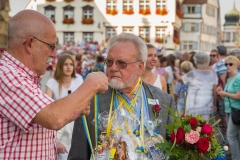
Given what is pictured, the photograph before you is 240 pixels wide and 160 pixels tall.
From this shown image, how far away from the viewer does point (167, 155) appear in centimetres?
338

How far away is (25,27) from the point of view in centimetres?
277

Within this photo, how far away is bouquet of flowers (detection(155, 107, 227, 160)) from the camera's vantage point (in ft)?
11.2

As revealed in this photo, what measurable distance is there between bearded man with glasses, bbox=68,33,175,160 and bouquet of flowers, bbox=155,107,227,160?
20cm

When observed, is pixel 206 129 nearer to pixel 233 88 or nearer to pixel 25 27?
pixel 25 27

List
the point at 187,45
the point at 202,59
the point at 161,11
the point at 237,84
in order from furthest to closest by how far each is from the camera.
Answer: the point at 187,45 → the point at 161,11 → the point at 202,59 → the point at 237,84

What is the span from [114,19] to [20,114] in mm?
50730

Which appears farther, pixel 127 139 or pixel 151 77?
pixel 151 77

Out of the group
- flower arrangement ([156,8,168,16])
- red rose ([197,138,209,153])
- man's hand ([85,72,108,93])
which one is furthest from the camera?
flower arrangement ([156,8,168,16])

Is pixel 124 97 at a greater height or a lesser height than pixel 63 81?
greater

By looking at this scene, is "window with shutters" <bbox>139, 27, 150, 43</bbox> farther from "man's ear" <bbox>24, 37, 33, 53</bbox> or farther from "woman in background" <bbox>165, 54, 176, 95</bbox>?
"man's ear" <bbox>24, 37, 33, 53</bbox>

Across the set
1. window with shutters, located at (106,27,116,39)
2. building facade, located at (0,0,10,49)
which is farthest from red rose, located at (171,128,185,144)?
window with shutters, located at (106,27,116,39)

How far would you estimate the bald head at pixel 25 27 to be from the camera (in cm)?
275

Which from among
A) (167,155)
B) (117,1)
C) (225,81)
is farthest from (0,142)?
(117,1)

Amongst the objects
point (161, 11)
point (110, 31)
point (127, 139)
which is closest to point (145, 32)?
point (161, 11)
